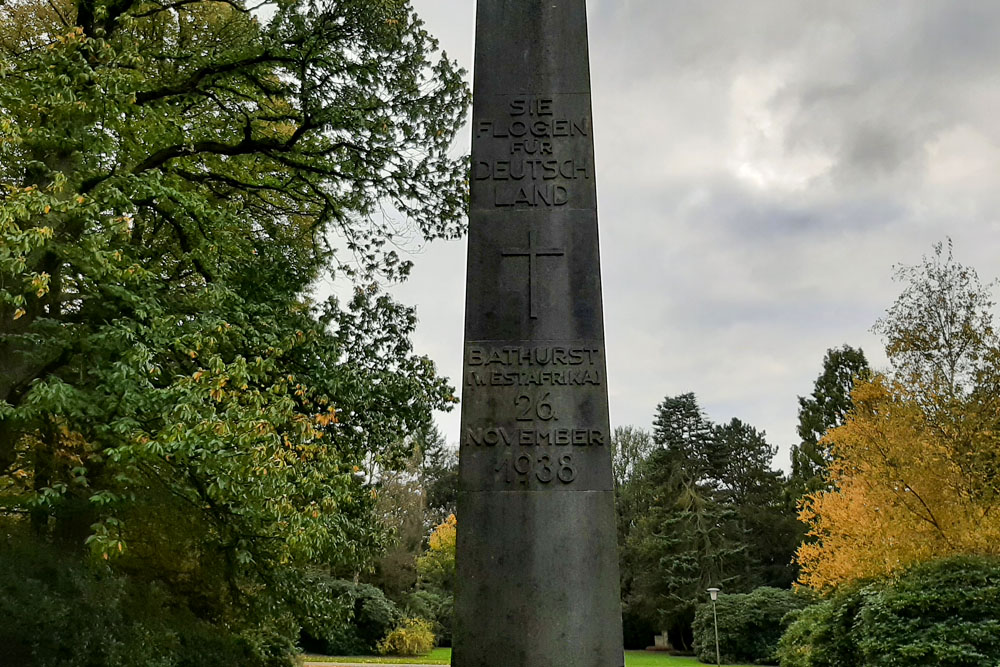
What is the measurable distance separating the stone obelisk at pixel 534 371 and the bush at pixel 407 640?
27926 millimetres

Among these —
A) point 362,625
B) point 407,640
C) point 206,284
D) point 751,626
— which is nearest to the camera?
point 206,284

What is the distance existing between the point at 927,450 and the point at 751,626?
68.3 ft

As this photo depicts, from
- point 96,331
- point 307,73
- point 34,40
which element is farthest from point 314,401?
point 34,40

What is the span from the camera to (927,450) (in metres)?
15.8

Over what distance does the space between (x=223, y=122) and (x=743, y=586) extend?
38901 millimetres

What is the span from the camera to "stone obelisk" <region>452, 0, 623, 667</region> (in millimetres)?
5410

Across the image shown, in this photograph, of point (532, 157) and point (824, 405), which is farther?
point (824, 405)

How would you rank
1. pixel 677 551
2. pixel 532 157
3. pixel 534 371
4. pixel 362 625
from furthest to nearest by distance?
pixel 677 551 → pixel 362 625 → pixel 532 157 → pixel 534 371

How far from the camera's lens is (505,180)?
626 cm

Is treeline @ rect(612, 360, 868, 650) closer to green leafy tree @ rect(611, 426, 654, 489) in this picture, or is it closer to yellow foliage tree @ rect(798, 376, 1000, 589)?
green leafy tree @ rect(611, 426, 654, 489)

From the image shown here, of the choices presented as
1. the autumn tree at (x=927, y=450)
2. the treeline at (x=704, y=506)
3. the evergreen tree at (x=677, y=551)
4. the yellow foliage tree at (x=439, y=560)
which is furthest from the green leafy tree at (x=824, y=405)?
the autumn tree at (x=927, y=450)

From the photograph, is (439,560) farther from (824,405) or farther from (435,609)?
(824,405)

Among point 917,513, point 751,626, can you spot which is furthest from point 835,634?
point 751,626

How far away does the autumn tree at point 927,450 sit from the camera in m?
15.4
